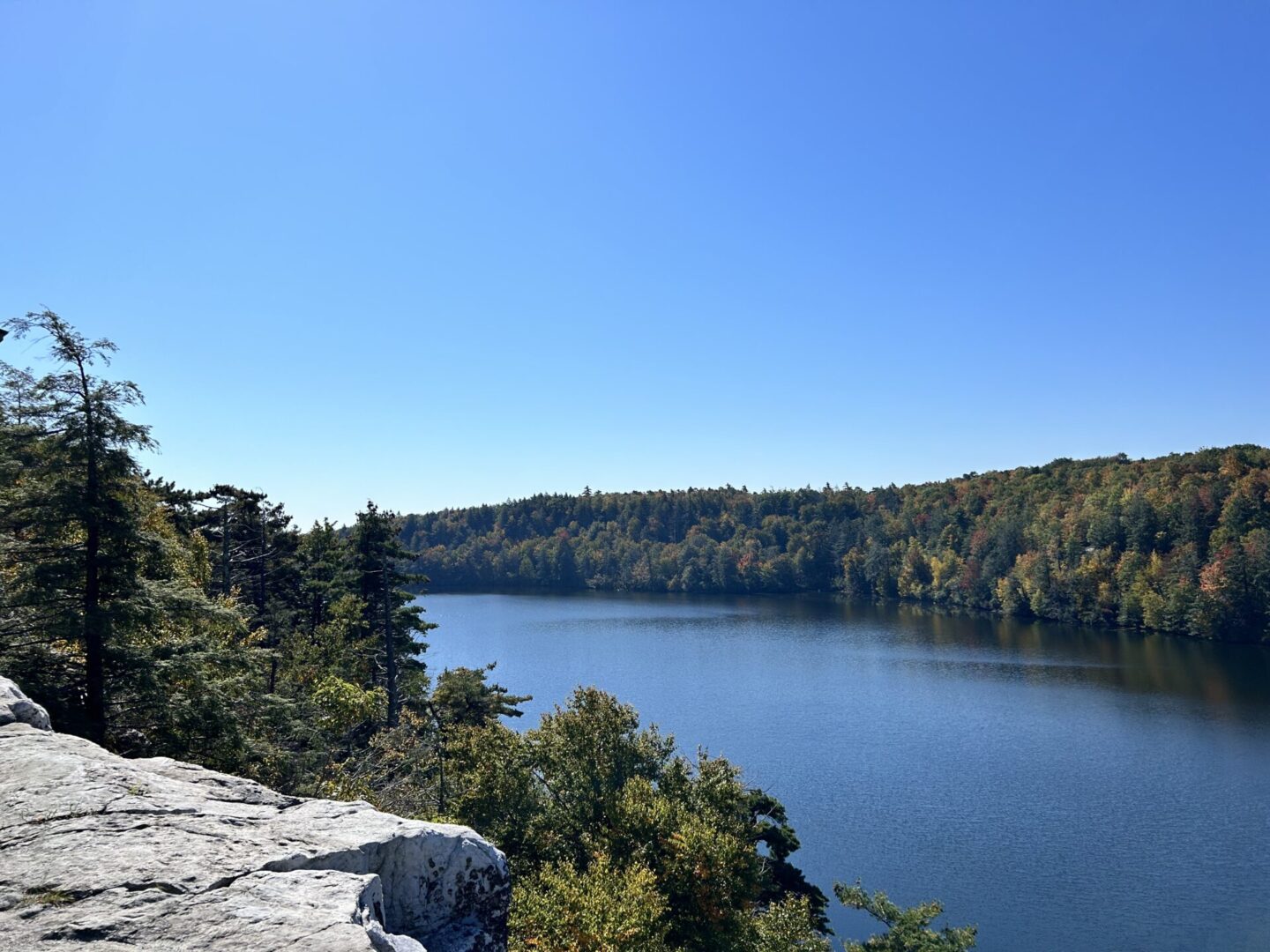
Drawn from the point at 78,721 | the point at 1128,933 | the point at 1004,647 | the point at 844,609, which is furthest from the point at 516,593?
the point at 78,721

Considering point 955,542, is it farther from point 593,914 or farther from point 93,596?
point 93,596

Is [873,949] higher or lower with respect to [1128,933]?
higher

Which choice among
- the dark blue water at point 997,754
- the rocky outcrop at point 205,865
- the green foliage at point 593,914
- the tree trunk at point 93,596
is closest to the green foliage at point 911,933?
the dark blue water at point 997,754

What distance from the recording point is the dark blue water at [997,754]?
2895 cm

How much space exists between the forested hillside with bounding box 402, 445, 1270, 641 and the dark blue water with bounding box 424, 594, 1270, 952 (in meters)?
9.54

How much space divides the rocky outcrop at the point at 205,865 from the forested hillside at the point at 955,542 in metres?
32.9

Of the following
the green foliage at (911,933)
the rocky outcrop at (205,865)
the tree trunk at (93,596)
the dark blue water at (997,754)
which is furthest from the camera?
the dark blue water at (997,754)

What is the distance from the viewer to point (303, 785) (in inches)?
724

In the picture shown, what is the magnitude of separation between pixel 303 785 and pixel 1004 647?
251 ft

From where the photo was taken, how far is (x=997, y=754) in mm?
45156

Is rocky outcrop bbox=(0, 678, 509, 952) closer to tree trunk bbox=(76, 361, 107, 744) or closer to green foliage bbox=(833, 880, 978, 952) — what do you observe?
tree trunk bbox=(76, 361, 107, 744)

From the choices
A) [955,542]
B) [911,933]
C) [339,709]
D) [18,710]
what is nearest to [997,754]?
[911,933]

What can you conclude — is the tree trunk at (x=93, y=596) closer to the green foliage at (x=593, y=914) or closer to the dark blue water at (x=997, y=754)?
the green foliage at (x=593, y=914)

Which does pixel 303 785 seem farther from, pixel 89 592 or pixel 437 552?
pixel 437 552
